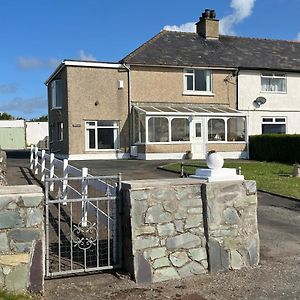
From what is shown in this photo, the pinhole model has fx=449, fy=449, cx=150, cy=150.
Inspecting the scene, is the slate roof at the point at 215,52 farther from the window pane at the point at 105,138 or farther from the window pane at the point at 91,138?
the window pane at the point at 91,138

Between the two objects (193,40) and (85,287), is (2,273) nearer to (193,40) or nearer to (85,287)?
(85,287)

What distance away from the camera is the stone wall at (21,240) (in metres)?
5.05

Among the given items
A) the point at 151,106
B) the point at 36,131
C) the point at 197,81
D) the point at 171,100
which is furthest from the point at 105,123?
the point at 36,131

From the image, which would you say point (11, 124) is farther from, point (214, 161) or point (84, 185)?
point (214, 161)

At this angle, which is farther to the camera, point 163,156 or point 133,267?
point 163,156

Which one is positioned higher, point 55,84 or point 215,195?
point 55,84

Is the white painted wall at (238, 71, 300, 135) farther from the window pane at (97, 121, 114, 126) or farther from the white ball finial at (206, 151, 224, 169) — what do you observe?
the white ball finial at (206, 151, 224, 169)

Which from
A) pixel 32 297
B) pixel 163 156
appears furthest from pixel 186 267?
pixel 163 156

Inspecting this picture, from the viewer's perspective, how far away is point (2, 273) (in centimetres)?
503

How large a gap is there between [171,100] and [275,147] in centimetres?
689

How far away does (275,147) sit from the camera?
2434cm

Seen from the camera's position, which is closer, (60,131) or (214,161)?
(214,161)

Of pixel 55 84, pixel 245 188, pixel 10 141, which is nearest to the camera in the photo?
pixel 245 188

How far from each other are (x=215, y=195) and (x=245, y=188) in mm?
500
